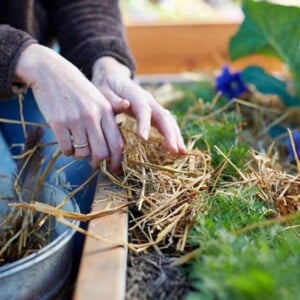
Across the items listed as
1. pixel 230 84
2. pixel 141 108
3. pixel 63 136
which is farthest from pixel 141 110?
pixel 230 84

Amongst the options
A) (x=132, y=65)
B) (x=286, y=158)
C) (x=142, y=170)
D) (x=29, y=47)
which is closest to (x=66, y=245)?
(x=142, y=170)

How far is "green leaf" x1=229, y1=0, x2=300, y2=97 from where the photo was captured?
1341mm

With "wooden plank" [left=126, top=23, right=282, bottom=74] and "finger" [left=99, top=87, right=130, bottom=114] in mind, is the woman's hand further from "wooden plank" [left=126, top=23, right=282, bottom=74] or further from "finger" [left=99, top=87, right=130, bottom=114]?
"wooden plank" [left=126, top=23, right=282, bottom=74]

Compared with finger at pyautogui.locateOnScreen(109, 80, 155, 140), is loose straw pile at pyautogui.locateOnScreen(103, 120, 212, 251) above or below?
below

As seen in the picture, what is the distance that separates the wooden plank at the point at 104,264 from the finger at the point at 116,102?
0.16 m

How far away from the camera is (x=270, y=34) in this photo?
1.42 m

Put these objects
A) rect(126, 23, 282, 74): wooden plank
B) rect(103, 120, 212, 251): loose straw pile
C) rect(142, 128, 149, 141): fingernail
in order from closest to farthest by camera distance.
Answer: rect(103, 120, 212, 251): loose straw pile
rect(142, 128, 149, 141): fingernail
rect(126, 23, 282, 74): wooden plank

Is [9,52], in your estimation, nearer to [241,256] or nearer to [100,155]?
[100,155]

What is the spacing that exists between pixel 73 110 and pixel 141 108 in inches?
4.1

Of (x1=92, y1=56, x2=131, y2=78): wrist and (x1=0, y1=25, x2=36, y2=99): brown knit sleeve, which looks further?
(x1=92, y1=56, x2=131, y2=78): wrist

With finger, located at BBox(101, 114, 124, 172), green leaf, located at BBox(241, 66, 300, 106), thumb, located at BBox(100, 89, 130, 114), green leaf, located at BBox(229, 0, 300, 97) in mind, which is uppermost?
thumb, located at BBox(100, 89, 130, 114)

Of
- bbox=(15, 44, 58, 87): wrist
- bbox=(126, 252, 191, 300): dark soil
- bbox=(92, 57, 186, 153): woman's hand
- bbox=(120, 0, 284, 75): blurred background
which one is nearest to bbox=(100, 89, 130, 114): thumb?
bbox=(92, 57, 186, 153): woman's hand

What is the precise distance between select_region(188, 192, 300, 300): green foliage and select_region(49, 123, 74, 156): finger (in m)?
0.21

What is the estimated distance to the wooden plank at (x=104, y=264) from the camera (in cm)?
61
